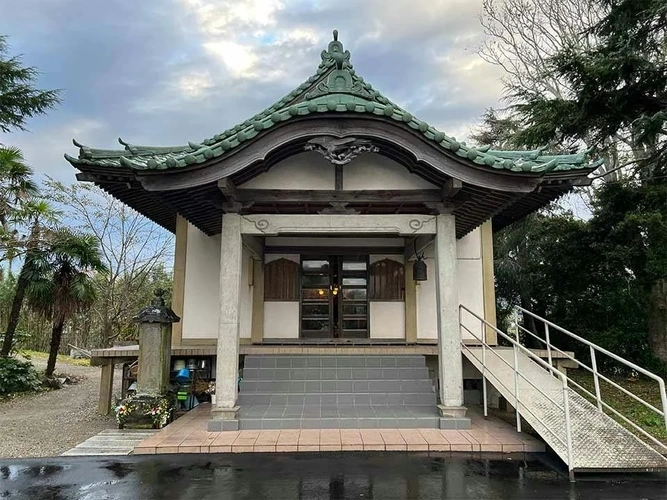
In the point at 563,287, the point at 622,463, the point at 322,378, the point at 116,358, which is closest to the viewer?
the point at 622,463

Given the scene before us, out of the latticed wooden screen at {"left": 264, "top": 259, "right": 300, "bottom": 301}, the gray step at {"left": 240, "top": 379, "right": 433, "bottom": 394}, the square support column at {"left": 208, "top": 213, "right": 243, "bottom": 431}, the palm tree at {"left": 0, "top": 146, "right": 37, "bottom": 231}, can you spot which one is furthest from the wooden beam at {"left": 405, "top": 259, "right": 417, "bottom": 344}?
the palm tree at {"left": 0, "top": 146, "right": 37, "bottom": 231}

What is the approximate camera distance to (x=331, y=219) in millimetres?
6062

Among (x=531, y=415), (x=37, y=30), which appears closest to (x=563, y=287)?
(x=531, y=415)

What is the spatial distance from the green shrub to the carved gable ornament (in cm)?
925

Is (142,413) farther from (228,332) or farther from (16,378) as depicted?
(16,378)

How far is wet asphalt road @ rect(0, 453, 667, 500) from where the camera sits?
3812 mm

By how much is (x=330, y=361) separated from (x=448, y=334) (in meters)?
2.16

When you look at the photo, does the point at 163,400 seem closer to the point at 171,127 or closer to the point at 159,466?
the point at 159,466

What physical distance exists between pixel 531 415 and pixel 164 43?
13743 millimetres

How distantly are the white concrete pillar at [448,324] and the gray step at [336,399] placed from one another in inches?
30.6

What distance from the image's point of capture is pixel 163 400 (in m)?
6.31

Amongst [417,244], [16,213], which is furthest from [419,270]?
[16,213]

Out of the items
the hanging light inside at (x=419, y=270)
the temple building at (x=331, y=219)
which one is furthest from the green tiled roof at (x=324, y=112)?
the hanging light inside at (x=419, y=270)

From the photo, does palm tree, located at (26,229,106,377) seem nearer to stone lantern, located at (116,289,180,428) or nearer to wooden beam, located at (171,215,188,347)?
wooden beam, located at (171,215,188,347)
